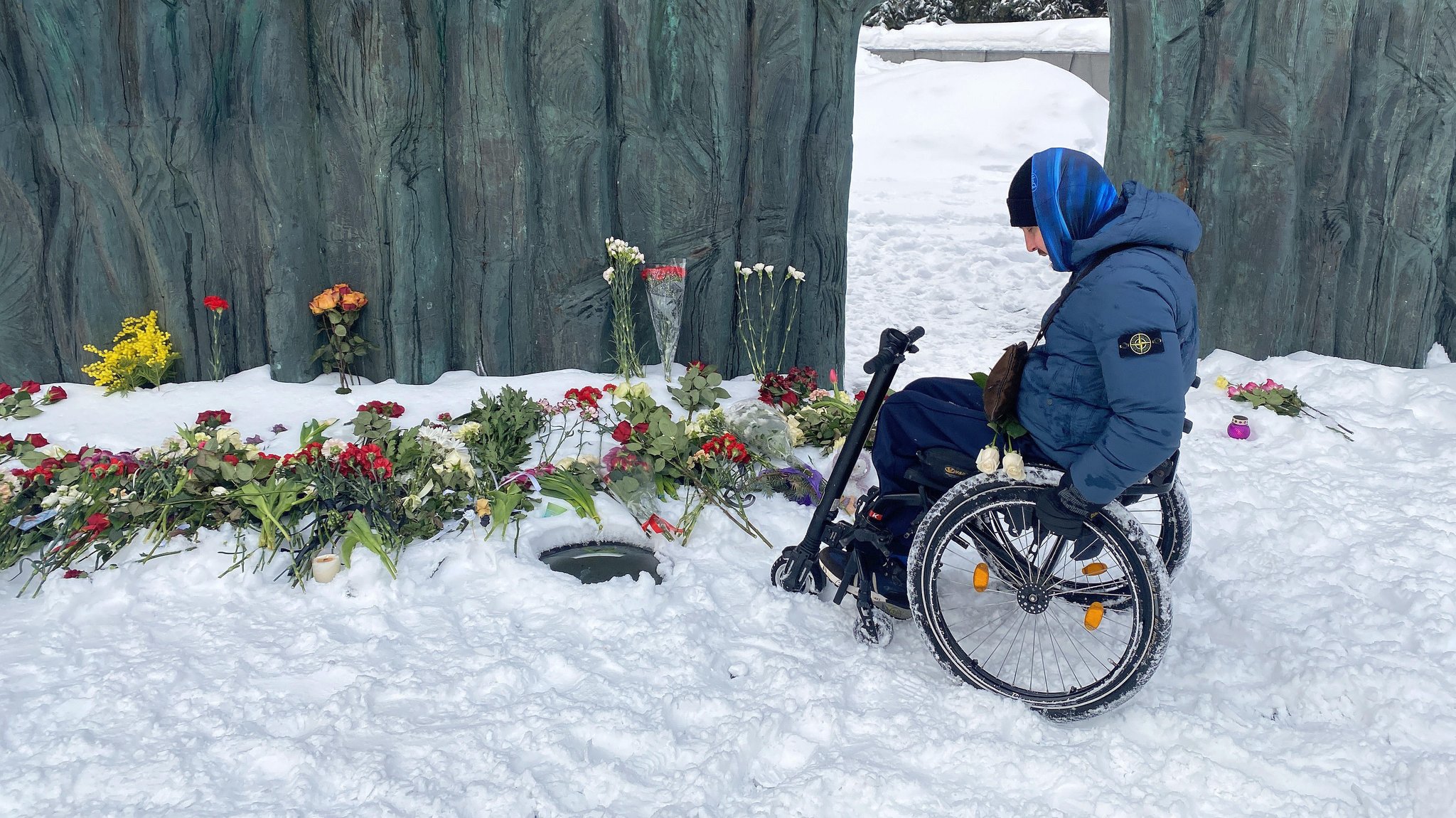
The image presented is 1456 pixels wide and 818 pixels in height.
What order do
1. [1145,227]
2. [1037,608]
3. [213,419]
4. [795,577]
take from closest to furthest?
1. [1145,227]
2. [1037,608]
3. [795,577]
4. [213,419]

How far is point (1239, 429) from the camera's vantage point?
16.4 feet

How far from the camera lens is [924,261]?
9000mm

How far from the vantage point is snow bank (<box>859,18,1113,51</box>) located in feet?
54.3

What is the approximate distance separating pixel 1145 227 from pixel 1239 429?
9.24 feet

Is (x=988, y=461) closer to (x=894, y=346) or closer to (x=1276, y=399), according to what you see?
(x=894, y=346)

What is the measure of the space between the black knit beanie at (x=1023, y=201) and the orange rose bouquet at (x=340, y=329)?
317 cm

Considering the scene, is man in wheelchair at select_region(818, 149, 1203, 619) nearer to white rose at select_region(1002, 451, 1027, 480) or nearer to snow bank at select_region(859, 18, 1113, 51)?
white rose at select_region(1002, 451, 1027, 480)

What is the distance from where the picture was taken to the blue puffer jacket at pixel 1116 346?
8.31 feet

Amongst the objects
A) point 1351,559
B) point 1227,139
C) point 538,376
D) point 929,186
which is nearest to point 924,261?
point 929,186

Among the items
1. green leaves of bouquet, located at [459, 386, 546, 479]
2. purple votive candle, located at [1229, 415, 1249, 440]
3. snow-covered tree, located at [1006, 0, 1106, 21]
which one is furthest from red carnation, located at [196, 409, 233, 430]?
snow-covered tree, located at [1006, 0, 1106, 21]

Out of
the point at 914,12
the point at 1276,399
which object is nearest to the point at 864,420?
the point at 1276,399

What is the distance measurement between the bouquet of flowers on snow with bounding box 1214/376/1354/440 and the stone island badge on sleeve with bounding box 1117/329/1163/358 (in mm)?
3151

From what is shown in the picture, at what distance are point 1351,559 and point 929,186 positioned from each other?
24.4 feet

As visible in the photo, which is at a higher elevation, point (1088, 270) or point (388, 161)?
point (388, 161)
